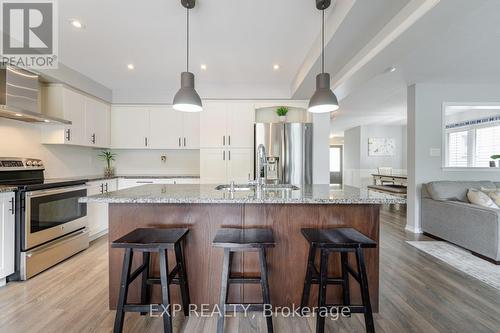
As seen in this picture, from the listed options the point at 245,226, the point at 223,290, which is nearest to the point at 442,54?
the point at 245,226

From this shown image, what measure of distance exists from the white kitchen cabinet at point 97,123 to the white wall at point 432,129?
5275 millimetres

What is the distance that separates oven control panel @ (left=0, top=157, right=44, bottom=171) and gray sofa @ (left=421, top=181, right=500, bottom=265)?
17.5ft

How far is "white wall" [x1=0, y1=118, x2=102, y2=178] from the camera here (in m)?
2.84

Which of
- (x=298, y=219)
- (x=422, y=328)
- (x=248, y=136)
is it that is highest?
(x=248, y=136)

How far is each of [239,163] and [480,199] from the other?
11.3ft

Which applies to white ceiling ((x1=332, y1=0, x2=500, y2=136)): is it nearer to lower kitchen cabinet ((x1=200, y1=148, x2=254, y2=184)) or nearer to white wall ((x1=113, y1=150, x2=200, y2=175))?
lower kitchen cabinet ((x1=200, y1=148, x2=254, y2=184))

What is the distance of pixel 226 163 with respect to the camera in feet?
13.8

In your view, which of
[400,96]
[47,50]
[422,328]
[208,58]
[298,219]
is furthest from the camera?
[400,96]

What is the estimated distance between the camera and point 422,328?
166cm

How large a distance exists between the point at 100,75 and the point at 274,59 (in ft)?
8.92

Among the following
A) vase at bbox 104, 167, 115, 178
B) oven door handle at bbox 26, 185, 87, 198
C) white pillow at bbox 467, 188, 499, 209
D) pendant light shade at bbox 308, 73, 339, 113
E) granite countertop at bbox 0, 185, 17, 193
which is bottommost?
→ white pillow at bbox 467, 188, 499, 209

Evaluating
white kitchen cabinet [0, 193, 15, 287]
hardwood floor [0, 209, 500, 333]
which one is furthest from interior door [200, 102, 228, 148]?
white kitchen cabinet [0, 193, 15, 287]

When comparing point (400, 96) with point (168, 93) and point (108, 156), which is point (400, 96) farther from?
point (108, 156)

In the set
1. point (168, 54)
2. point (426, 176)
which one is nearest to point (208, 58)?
point (168, 54)
